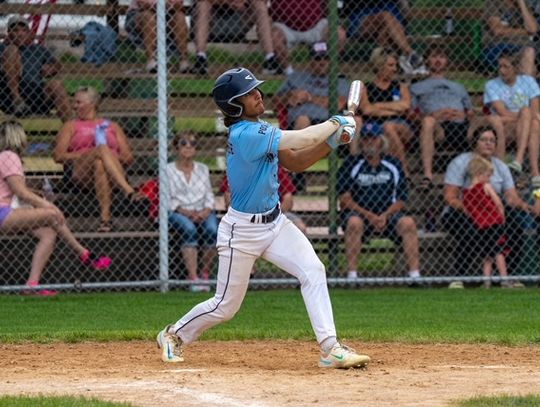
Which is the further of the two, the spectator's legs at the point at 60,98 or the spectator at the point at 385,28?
the spectator at the point at 385,28

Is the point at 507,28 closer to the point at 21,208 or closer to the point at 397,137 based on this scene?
the point at 397,137

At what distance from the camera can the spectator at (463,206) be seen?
12031 mm

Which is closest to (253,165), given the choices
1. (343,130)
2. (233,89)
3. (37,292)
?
(233,89)

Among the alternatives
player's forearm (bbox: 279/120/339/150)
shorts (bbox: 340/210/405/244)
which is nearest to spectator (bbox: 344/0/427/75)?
shorts (bbox: 340/210/405/244)

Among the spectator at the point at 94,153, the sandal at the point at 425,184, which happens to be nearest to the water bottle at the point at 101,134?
the spectator at the point at 94,153

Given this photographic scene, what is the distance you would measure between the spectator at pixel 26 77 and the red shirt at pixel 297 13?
2526mm

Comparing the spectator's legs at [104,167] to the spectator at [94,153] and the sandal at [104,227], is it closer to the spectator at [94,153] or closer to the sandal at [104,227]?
the spectator at [94,153]

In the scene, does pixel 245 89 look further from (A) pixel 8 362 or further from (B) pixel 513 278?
(B) pixel 513 278

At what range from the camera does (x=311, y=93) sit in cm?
1260

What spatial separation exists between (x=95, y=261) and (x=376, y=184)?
9.18 ft

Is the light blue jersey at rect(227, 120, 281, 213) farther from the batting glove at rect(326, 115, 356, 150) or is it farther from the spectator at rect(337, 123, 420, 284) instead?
the spectator at rect(337, 123, 420, 284)

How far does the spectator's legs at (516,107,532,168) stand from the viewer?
41.0 feet

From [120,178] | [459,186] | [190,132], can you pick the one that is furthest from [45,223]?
[459,186]

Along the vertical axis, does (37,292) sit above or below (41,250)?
below
